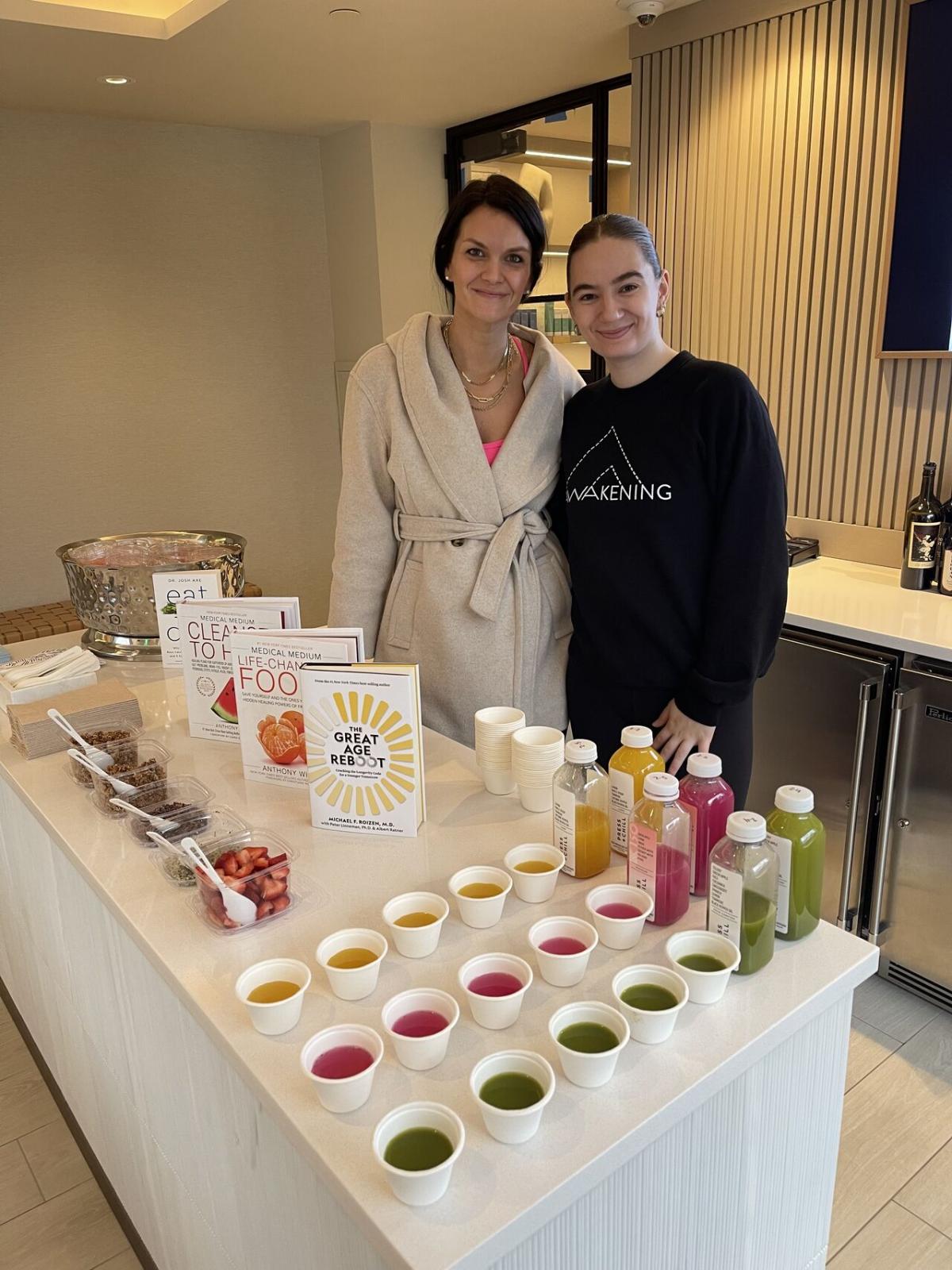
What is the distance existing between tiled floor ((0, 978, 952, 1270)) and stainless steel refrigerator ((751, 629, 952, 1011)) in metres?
0.21

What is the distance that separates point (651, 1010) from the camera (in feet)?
3.19

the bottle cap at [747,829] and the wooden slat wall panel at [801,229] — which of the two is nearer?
the bottle cap at [747,829]

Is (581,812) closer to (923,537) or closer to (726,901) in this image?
(726,901)

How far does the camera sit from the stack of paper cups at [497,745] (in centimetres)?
145

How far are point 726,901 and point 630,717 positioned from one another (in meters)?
0.81

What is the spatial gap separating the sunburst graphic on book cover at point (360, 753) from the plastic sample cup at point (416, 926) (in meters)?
0.21

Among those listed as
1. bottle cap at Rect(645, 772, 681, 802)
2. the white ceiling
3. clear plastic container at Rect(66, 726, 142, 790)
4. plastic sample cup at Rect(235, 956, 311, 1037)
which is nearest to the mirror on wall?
the white ceiling

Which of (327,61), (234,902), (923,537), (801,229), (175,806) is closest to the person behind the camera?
(234,902)

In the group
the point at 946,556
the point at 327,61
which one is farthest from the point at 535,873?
the point at 327,61

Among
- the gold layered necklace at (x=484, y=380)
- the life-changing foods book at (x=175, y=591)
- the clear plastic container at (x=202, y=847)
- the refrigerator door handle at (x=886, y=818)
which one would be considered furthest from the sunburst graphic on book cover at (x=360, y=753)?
the refrigerator door handle at (x=886, y=818)

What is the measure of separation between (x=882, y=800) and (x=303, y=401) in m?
3.66

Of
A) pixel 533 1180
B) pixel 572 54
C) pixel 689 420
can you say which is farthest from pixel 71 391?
pixel 533 1180

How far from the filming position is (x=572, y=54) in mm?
3309

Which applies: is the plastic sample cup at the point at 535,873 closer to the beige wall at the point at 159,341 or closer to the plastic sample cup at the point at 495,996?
the plastic sample cup at the point at 495,996
